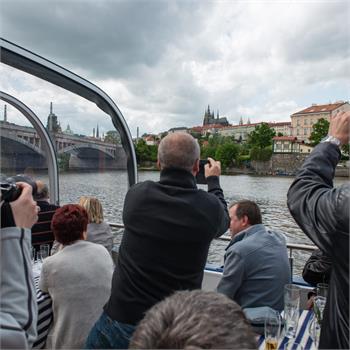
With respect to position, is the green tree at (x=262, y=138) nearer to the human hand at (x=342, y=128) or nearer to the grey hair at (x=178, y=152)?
the grey hair at (x=178, y=152)

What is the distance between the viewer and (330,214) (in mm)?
921

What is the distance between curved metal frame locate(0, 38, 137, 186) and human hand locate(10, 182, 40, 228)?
203 cm

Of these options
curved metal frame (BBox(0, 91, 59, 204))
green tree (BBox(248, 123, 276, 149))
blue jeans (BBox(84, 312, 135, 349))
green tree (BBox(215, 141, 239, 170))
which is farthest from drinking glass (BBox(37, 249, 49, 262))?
green tree (BBox(248, 123, 276, 149))

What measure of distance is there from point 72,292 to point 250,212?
4.70ft

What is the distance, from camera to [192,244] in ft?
4.95

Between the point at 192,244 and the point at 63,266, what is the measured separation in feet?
2.87

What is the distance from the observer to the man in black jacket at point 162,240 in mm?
1490

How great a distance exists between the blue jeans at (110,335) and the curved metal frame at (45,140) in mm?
3610

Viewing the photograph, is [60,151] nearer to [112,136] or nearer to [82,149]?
[82,149]

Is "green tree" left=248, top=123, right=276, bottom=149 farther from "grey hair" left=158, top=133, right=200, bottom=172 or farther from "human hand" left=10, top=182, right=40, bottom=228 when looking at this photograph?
"human hand" left=10, top=182, right=40, bottom=228

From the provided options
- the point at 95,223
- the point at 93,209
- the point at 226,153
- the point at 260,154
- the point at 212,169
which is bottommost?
the point at 95,223

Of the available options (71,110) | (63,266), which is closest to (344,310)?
(63,266)

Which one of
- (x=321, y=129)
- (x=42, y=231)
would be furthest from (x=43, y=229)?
(x=321, y=129)

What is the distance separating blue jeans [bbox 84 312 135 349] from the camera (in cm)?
153
